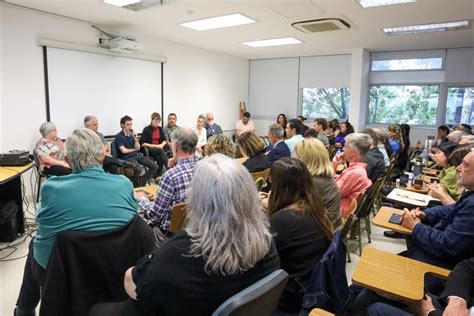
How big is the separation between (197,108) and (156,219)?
18.6 ft

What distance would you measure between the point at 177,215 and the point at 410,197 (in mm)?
1953

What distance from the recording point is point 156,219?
2268 millimetres

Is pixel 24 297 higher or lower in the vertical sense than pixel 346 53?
lower

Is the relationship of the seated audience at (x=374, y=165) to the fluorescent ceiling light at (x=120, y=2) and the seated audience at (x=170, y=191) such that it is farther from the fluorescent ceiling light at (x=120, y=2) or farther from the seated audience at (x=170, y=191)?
the fluorescent ceiling light at (x=120, y=2)

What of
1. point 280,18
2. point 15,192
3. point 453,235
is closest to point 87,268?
point 453,235

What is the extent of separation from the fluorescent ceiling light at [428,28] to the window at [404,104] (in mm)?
2414

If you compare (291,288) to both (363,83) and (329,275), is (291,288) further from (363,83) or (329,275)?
(363,83)

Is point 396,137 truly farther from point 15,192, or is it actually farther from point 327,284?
point 15,192

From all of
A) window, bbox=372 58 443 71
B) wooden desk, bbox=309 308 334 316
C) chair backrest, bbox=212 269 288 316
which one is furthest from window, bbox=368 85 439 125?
chair backrest, bbox=212 269 288 316

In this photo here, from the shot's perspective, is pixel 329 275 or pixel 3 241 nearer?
pixel 329 275

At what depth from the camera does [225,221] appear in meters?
1.05

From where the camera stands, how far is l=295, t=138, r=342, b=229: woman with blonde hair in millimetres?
2156

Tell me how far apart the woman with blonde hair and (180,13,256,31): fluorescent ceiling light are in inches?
121

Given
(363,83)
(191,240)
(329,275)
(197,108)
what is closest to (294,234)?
(329,275)
